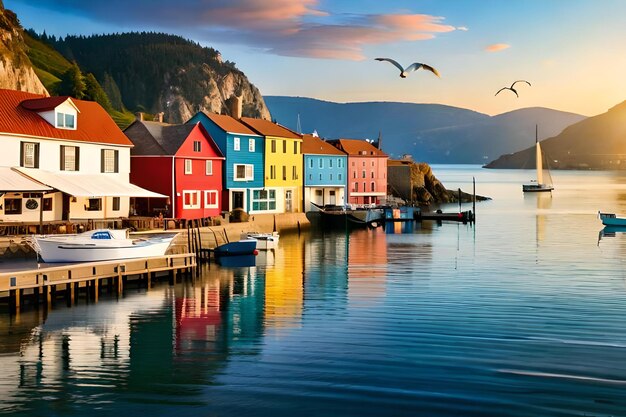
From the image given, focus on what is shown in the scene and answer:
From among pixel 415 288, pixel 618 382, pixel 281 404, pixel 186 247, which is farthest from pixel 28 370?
pixel 186 247

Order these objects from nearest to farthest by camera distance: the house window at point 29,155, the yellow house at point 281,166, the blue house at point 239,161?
the house window at point 29,155, the blue house at point 239,161, the yellow house at point 281,166

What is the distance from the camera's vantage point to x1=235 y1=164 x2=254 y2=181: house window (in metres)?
79.9

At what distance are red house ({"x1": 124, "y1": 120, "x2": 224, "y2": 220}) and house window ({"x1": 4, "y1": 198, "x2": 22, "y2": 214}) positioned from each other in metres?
15.2

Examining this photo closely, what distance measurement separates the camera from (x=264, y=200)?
8444cm

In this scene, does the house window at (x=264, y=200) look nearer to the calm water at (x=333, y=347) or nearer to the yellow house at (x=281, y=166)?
the yellow house at (x=281, y=166)

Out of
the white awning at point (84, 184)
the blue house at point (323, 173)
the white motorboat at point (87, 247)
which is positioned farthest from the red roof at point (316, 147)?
the white motorboat at point (87, 247)

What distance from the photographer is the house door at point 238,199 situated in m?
79.4

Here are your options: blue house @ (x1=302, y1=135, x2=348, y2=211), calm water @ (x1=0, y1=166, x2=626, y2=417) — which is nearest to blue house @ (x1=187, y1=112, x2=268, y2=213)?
blue house @ (x1=302, y1=135, x2=348, y2=211)

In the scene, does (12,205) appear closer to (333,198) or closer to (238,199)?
(238,199)

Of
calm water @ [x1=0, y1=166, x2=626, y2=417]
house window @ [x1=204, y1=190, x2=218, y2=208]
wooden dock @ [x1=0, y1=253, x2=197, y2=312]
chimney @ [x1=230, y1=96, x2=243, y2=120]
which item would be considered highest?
chimney @ [x1=230, y1=96, x2=243, y2=120]

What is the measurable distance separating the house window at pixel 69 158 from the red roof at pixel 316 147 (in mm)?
45024

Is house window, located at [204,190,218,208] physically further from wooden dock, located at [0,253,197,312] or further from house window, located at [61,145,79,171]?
wooden dock, located at [0,253,197,312]

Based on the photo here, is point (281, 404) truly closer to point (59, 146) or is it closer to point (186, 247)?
point (186, 247)

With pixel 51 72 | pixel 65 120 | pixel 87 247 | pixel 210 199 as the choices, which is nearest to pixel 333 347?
pixel 87 247
